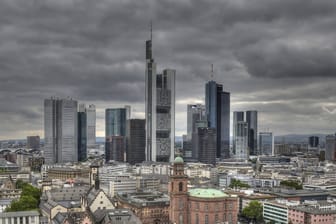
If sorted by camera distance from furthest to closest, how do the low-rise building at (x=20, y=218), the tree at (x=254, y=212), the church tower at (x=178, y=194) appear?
the tree at (x=254, y=212)
the church tower at (x=178, y=194)
the low-rise building at (x=20, y=218)

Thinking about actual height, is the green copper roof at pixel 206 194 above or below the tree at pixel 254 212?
above

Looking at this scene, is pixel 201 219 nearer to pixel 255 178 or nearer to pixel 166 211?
pixel 166 211

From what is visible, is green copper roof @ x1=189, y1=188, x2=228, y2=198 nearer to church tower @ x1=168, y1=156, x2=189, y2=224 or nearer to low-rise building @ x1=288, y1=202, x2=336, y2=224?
church tower @ x1=168, y1=156, x2=189, y2=224

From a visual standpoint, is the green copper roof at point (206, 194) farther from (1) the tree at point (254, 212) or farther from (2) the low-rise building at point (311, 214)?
(2) the low-rise building at point (311, 214)

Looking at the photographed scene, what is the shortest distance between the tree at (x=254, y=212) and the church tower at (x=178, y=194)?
20.1 meters

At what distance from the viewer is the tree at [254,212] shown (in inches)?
4316

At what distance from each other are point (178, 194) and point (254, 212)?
2375 centimetres

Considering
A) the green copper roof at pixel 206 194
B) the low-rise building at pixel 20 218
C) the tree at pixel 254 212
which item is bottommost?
the tree at pixel 254 212

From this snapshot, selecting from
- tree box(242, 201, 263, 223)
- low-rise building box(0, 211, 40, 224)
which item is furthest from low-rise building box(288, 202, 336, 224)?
low-rise building box(0, 211, 40, 224)

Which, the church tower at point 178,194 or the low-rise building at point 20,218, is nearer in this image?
the low-rise building at point 20,218

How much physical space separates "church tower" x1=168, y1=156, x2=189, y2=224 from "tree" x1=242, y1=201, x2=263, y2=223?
65.9 feet

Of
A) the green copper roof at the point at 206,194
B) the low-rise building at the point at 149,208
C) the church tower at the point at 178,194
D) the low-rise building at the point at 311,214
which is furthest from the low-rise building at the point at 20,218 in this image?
the low-rise building at the point at 311,214

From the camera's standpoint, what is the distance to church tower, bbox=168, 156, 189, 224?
96.8 m

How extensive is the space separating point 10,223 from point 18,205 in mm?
17814
